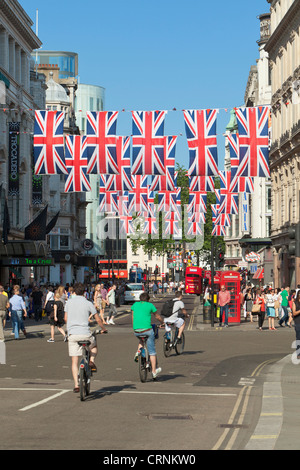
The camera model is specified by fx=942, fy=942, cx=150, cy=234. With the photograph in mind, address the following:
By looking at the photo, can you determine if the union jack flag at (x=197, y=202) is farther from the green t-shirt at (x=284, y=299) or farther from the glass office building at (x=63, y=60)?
the glass office building at (x=63, y=60)

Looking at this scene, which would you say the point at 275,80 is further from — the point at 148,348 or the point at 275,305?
the point at 148,348

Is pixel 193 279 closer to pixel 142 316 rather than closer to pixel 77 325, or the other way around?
pixel 142 316

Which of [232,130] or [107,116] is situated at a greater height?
[232,130]

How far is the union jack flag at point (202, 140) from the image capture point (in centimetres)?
3950

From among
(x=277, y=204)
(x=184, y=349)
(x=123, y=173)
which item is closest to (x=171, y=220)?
(x=277, y=204)

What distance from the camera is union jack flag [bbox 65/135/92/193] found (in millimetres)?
45594

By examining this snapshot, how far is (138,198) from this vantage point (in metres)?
66.9

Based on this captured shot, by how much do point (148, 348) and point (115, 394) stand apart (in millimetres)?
2685

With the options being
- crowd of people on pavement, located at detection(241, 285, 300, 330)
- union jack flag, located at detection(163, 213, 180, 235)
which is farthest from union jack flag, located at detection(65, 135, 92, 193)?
union jack flag, located at detection(163, 213, 180, 235)

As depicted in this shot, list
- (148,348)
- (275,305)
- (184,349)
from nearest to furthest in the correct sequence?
(148,348)
(184,349)
(275,305)

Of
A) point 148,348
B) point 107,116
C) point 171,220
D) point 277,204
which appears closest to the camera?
point 148,348

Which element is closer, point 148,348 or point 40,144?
point 148,348

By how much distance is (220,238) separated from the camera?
131625mm

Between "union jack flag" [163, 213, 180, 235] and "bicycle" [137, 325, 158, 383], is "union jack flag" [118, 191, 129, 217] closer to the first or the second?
"union jack flag" [163, 213, 180, 235]
